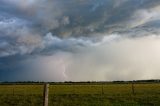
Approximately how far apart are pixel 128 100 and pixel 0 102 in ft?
55.2

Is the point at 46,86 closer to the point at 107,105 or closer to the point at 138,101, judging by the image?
the point at 107,105

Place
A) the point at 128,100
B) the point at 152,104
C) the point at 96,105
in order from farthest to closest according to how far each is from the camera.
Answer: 1. the point at 128,100
2. the point at 152,104
3. the point at 96,105

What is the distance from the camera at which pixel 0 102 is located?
44156 millimetres

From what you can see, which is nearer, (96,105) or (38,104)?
(96,105)

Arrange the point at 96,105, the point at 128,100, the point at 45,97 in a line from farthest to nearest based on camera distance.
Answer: the point at 128,100
the point at 96,105
the point at 45,97

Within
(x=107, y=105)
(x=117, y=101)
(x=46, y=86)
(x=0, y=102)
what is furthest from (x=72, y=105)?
(x=46, y=86)

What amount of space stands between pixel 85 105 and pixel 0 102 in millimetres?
12802

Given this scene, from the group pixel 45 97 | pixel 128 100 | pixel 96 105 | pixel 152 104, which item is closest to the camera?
pixel 45 97

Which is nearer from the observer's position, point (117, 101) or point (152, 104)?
point (152, 104)

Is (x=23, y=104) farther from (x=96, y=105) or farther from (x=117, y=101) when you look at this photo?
(x=117, y=101)

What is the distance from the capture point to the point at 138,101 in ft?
138

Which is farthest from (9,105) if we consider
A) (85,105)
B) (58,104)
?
(85,105)

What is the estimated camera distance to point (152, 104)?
39.4m

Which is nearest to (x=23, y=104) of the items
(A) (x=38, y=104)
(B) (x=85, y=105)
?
(A) (x=38, y=104)
